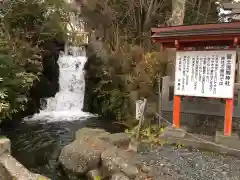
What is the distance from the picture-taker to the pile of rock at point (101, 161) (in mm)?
5910

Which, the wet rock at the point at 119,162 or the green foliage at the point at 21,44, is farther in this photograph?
the green foliage at the point at 21,44

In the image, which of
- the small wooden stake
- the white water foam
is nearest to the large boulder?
the small wooden stake

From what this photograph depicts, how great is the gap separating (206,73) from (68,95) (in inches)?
422

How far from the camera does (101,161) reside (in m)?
6.65

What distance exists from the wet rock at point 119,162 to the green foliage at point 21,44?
4.18 metres

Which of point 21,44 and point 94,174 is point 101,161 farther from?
point 21,44

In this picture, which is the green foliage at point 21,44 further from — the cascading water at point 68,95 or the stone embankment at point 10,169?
the stone embankment at point 10,169

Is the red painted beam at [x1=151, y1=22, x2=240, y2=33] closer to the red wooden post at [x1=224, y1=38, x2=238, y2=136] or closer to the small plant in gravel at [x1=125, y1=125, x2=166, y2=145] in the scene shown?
the red wooden post at [x1=224, y1=38, x2=238, y2=136]

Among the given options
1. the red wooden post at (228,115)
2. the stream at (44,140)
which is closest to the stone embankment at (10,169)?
the stream at (44,140)

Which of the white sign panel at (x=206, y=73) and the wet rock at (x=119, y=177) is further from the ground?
the white sign panel at (x=206, y=73)

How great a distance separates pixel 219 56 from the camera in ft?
24.1

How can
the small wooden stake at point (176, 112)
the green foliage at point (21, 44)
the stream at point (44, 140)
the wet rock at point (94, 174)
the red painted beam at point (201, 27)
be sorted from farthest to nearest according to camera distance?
the green foliage at point (21, 44) → the small wooden stake at point (176, 112) → the stream at point (44, 140) → the red painted beam at point (201, 27) → the wet rock at point (94, 174)

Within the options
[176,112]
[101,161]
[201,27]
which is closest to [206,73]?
[201,27]

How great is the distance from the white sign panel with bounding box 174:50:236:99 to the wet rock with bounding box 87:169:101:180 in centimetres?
345
